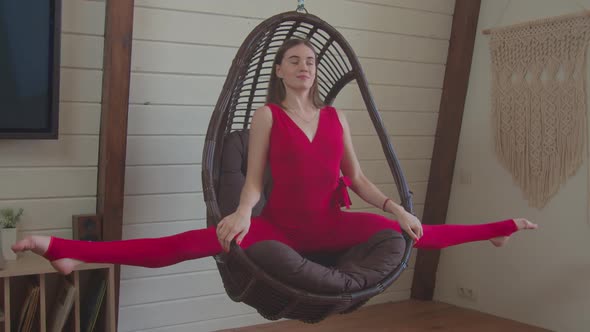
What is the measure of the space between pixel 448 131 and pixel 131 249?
225 cm

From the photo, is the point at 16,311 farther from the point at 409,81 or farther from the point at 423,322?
the point at 409,81

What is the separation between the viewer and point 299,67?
231 cm

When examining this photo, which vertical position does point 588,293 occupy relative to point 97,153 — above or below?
below

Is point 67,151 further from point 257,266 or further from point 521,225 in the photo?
point 521,225

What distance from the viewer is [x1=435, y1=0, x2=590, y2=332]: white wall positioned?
3.24 metres

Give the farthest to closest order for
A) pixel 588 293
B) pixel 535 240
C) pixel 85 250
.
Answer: pixel 535 240 < pixel 588 293 < pixel 85 250

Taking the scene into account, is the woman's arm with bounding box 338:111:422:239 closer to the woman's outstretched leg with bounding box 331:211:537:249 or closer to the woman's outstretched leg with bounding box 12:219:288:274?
the woman's outstretched leg with bounding box 331:211:537:249

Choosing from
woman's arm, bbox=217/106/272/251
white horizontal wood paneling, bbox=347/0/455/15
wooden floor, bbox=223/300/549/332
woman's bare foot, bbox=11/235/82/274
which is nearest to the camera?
A: woman's bare foot, bbox=11/235/82/274

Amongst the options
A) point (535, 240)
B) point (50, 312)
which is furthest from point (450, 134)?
point (50, 312)

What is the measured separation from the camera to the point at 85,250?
1961mm

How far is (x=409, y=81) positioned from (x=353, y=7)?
545mm

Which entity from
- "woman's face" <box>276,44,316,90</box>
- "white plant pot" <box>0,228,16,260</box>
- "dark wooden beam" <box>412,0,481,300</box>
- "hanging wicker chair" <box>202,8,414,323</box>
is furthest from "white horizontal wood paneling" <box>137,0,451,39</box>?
"white plant pot" <box>0,228,16,260</box>

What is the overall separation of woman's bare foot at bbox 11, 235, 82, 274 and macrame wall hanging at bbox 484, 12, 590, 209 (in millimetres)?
2300

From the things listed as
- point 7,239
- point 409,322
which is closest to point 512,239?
point 409,322
